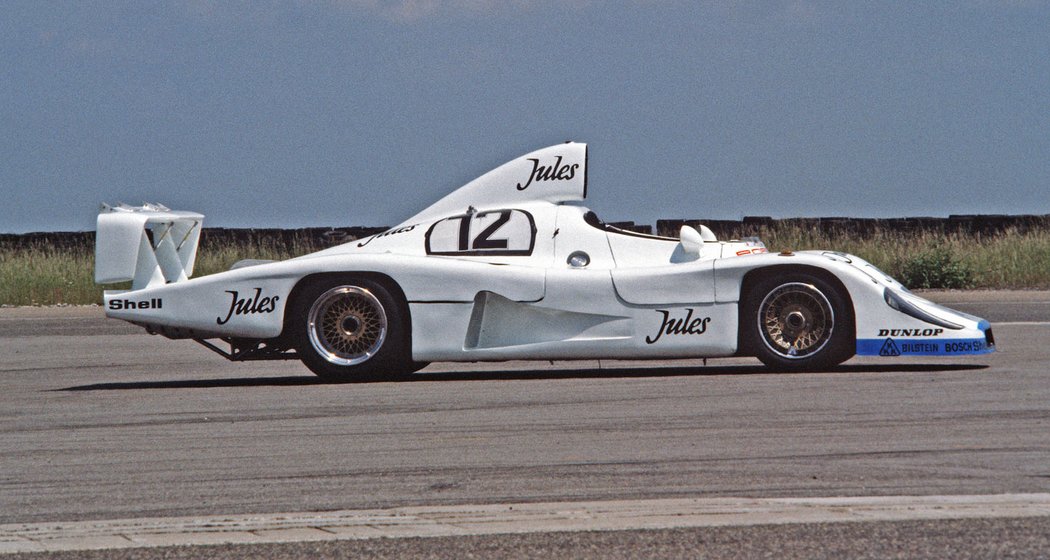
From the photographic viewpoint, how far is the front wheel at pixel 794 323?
947 cm

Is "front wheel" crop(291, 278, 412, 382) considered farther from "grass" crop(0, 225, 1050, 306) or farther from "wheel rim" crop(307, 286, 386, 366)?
"grass" crop(0, 225, 1050, 306)

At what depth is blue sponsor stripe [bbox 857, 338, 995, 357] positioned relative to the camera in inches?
366

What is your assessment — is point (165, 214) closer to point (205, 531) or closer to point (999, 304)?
point (205, 531)

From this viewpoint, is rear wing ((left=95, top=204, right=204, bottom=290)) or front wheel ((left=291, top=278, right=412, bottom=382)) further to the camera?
rear wing ((left=95, top=204, right=204, bottom=290))

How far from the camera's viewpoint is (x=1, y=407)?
8781 mm

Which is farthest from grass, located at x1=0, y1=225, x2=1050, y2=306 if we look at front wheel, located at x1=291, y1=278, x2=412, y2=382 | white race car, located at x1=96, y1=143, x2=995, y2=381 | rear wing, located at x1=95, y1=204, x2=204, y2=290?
front wheel, located at x1=291, y1=278, x2=412, y2=382

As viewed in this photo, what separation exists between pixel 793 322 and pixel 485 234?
236 centimetres

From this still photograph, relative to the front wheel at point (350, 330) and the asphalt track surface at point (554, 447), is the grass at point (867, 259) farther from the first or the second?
the front wheel at point (350, 330)

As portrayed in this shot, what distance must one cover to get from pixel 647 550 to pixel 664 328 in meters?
5.49

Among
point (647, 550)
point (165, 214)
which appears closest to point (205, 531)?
point (647, 550)

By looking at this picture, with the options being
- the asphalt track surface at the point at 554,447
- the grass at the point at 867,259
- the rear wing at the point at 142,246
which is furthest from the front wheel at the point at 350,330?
the grass at the point at 867,259

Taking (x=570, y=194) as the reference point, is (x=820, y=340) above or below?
below

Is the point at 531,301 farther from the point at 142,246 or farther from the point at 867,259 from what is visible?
the point at 867,259

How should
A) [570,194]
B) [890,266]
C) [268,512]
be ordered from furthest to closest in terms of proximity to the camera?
[890,266] < [570,194] < [268,512]
